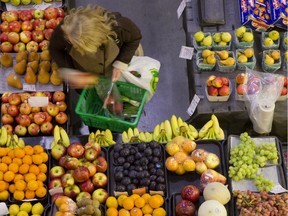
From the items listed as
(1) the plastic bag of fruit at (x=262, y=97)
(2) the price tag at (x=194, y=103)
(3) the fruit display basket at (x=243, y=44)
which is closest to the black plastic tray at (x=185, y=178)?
(1) the plastic bag of fruit at (x=262, y=97)

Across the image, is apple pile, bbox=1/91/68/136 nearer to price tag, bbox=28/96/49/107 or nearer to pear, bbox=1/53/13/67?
price tag, bbox=28/96/49/107

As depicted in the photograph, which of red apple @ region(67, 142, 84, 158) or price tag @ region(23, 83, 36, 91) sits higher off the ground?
price tag @ region(23, 83, 36, 91)

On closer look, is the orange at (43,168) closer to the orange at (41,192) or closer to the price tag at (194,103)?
the orange at (41,192)

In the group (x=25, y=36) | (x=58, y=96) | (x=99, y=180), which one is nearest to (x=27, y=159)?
(x=99, y=180)

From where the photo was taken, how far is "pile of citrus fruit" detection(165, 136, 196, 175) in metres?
3.15

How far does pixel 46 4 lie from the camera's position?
4668 millimetres

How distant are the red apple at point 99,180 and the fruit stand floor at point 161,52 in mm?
1354

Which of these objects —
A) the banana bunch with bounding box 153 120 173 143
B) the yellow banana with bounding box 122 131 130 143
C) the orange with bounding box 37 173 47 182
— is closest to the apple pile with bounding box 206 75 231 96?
the banana bunch with bounding box 153 120 173 143

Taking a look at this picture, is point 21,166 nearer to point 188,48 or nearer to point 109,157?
point 109,157

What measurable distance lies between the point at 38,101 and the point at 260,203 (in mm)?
2157

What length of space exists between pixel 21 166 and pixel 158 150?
101cm

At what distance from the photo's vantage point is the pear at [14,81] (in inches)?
159

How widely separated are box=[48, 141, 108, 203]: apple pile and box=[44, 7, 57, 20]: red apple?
1.75 m

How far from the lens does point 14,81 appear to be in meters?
4.05
